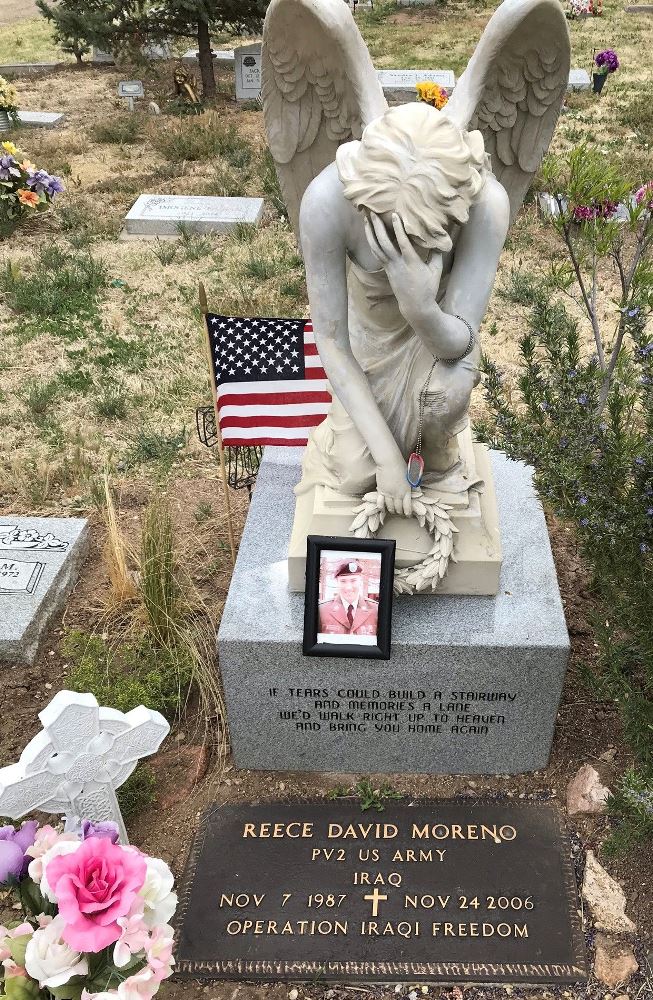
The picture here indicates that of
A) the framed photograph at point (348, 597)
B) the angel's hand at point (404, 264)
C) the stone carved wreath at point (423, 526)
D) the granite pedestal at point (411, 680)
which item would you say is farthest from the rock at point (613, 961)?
the angel's hand at point (404, 264)

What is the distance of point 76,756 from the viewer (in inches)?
86.4

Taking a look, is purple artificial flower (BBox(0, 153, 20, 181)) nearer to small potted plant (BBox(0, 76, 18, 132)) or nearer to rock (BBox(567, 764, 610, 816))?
small potted plant (BBox(0, 76, 18, 132))

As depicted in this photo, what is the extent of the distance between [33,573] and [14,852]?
2373mm

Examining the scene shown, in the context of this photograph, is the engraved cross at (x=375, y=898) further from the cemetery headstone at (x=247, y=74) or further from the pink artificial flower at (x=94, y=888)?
the cemetery headstone at (x=247, y=74)

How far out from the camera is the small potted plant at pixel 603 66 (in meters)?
11.2

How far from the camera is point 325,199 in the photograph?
2.61 meters

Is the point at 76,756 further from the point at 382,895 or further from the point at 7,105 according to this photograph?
the point at 7,105

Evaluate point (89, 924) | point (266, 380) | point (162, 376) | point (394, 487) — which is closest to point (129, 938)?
point (89, 924)

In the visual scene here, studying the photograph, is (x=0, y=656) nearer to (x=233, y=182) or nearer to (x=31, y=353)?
(x=31, y=353)

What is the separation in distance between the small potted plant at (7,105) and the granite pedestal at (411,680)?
927 centimetres

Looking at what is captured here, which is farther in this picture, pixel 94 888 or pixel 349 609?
pixel 349 609

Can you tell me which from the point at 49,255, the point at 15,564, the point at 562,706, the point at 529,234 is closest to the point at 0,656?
the point at 15,564

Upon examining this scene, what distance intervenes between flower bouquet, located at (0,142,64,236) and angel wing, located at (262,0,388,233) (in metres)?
6.18

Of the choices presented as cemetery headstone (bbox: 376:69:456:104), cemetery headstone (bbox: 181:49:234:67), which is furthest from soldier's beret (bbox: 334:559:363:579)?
cemetery headstone (bbox: 181:49:234:67)
